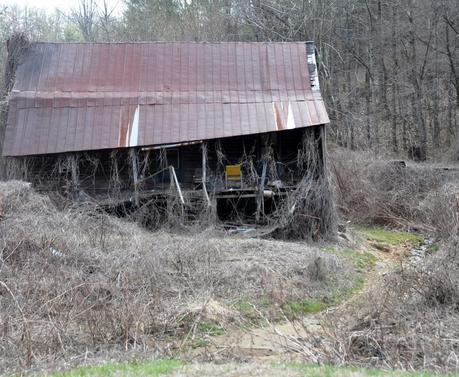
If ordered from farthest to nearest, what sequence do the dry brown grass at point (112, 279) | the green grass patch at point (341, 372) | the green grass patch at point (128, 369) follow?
1. the dry brown grass at point (112, 279)
2. the green grass patch at point (128, 369)
3. the green grass patch at point (341, 372)

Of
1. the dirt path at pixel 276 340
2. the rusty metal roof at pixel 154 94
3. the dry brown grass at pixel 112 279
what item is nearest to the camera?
the dirt path at pixel 276 340

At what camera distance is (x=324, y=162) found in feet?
61.2

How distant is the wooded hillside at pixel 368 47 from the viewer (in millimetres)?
33188

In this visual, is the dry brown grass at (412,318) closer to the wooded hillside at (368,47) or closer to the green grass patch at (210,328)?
the green grass patch at (210,328)

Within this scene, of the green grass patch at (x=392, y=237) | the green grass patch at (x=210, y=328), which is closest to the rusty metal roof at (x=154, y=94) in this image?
the green grass patch at (x=392, y=237)

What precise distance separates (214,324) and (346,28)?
30.4m

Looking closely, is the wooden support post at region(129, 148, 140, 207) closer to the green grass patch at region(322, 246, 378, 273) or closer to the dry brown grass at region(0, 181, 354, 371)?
the dry brown grass at region(0, 181, 354, 371)

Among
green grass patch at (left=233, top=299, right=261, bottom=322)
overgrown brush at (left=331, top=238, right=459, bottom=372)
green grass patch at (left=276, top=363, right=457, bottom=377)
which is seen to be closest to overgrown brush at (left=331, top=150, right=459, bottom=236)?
overgrown brush at (left=331, top=238, right=459, bottom=372)

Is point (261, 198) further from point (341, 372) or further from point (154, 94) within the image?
point (341, 372)

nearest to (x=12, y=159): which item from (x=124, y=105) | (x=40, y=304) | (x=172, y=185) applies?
(x=124, y=105)

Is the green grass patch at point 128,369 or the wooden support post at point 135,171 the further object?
the wooden support post at point 135,171

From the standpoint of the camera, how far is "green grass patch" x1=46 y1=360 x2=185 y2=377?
602 centimetres

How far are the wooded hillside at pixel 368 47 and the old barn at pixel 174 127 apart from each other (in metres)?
12.7

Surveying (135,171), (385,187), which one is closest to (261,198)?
(135,171)
